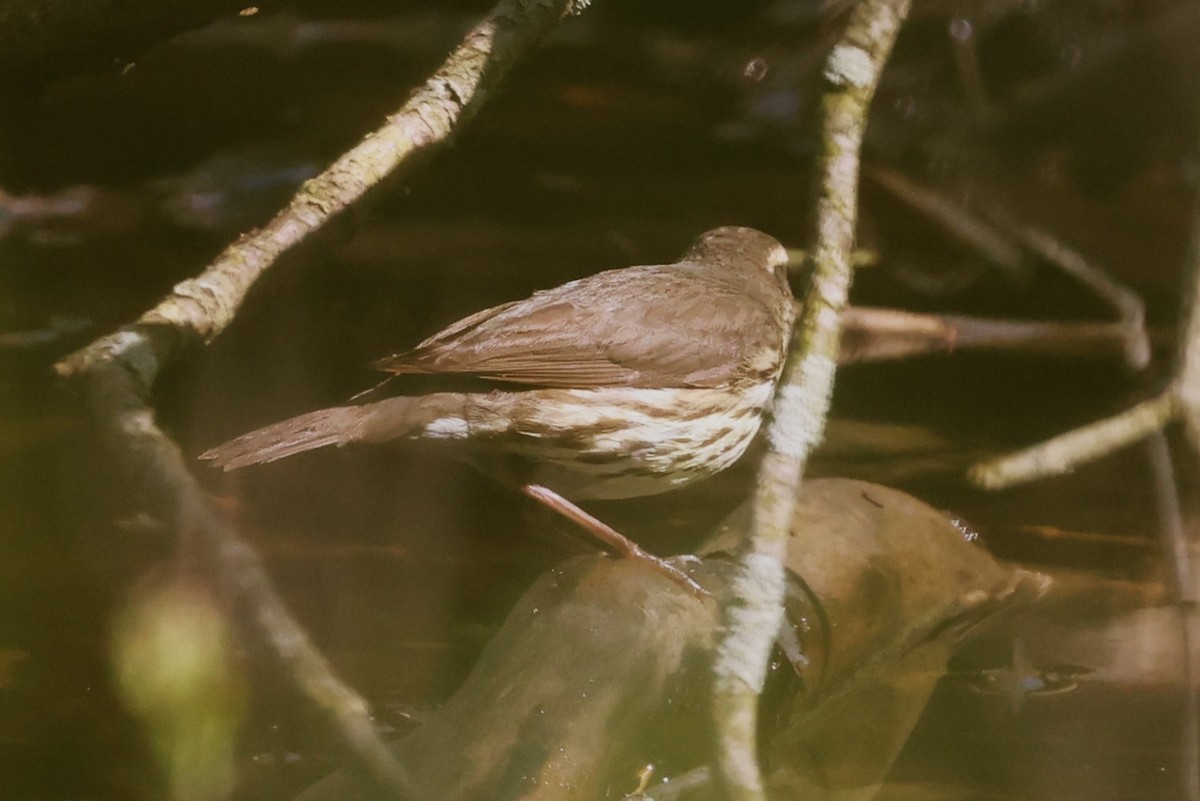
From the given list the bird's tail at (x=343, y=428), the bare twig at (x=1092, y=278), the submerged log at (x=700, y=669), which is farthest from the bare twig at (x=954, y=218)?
the bird's tail at (x=343, y=428)

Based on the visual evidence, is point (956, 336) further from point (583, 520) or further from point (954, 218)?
point (583, 520)

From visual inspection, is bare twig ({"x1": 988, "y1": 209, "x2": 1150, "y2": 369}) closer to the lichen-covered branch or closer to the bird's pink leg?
the lichen-covered branch

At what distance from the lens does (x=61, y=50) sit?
2330 millimetres

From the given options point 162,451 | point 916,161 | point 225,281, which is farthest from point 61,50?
point 916,161

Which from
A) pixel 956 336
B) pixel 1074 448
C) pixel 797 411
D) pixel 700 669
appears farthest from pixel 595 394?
pixel 956 336

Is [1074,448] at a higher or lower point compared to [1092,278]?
higher

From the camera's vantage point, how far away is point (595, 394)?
2.11m

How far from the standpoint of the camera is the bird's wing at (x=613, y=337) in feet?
6.65

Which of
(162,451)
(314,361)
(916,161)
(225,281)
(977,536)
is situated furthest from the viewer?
(916,161)

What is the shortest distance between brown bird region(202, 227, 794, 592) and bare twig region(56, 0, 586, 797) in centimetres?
25

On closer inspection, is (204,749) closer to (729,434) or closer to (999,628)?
(729,434)

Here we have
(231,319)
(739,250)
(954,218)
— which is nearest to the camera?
(231,319)

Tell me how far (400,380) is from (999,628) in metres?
1.36

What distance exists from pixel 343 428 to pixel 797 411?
2.46ft
